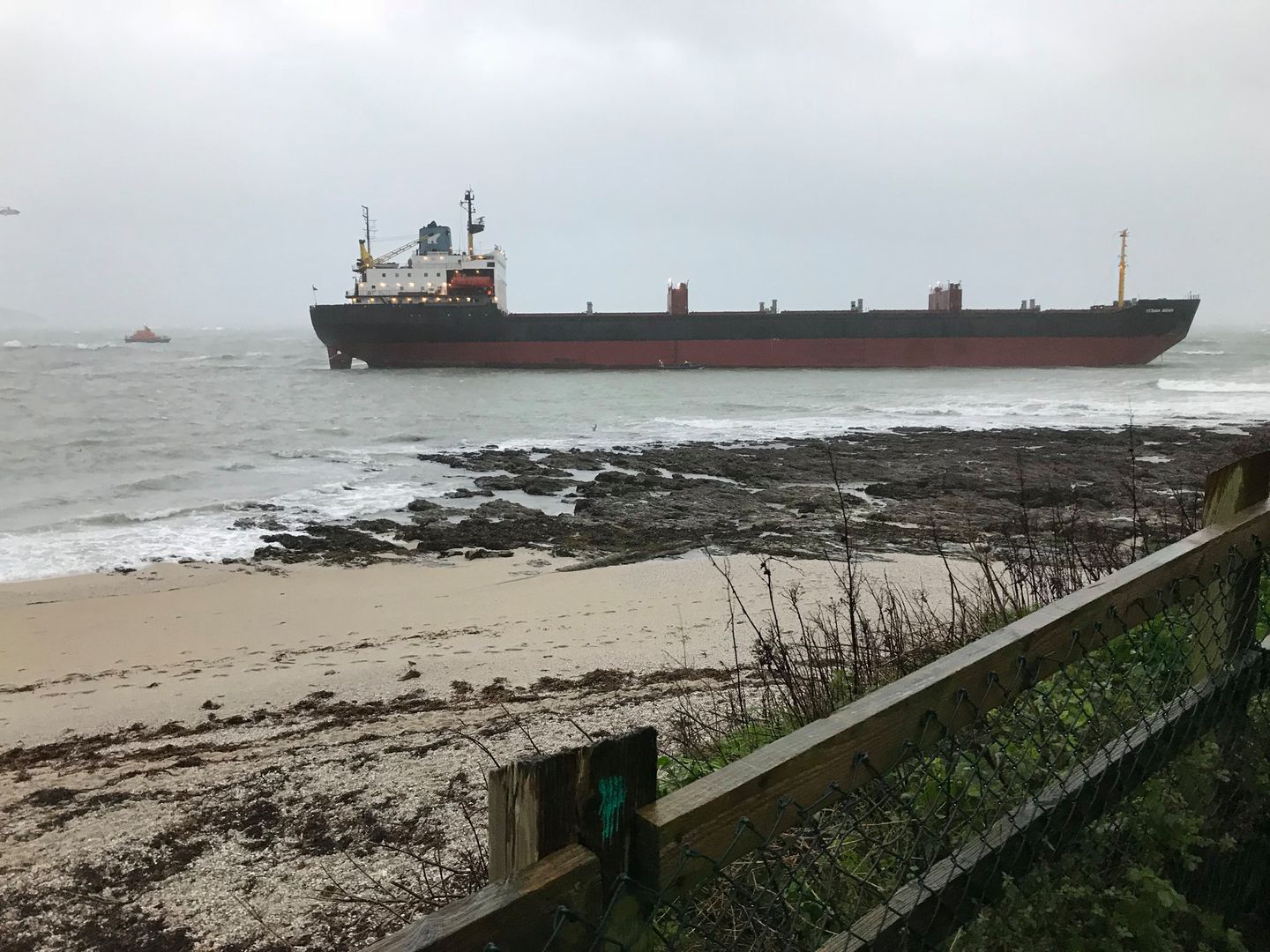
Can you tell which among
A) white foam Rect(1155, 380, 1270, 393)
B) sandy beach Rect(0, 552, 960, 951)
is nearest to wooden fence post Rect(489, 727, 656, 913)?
sandy beach Rect(0, 552, 960, 951)

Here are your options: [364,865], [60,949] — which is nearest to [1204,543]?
[364,865]

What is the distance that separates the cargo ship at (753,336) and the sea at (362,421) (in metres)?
0.80

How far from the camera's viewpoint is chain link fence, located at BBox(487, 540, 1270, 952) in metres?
1.42

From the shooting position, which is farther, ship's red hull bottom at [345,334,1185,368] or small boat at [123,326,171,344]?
small boat at [123,326,171,344]

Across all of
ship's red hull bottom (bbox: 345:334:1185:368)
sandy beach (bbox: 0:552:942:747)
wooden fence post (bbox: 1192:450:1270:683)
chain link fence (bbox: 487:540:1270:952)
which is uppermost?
ship's red hull bottom (bbox: 345:334:1185:368)

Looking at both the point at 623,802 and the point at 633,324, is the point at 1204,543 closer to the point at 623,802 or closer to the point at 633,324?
the point at 623,802

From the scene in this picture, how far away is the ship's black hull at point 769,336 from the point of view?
35.8m

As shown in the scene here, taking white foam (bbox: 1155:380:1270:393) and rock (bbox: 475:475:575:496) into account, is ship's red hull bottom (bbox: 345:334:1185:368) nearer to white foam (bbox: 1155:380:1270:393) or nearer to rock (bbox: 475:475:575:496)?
white foam (bbox: 1155:380:1270:393)

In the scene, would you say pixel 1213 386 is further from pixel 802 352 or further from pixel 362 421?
pixel 362 421

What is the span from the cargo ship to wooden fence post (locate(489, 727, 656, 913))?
36071 mm

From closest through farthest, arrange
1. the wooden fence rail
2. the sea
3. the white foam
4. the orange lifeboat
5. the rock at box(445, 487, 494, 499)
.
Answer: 1. the wooden fence rail
2. the sea
3. the rock at box(445, 487, 494, 499)
4. the white foam
5. the orange lifeboat

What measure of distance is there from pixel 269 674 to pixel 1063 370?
36.6 metres

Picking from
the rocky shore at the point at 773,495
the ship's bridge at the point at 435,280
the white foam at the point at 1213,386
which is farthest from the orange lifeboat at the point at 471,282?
the white foam at the point at 1213,386

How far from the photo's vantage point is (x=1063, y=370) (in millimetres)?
35688
